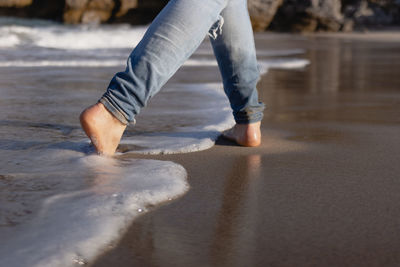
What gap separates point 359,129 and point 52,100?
1.34 meters

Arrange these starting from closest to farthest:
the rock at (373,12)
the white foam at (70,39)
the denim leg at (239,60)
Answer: the denim leg at (239,60)
the white foam at (70,39)
the rock at (373,12)

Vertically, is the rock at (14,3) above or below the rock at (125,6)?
above

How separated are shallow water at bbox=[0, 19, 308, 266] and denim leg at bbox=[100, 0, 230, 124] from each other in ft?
0.52

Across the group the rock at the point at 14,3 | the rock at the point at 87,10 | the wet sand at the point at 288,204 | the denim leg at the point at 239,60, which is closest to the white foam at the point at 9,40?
the rock at the point at 87,10

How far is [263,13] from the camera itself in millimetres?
11320

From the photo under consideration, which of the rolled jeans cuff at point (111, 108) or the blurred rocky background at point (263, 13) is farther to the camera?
the blurred rocky background at point (263, 13)

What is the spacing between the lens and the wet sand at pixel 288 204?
84cm

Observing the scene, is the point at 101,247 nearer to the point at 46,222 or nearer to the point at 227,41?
the point at 46,222

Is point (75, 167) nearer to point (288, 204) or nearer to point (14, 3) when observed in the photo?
point (288, 204)

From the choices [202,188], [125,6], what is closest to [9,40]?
[125,6]

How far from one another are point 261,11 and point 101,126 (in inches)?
408

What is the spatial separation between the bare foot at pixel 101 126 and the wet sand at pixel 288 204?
0.48ft

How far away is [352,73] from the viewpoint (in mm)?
3842

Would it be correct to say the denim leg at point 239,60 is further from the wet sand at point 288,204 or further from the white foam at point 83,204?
the white foam at point 83,204
